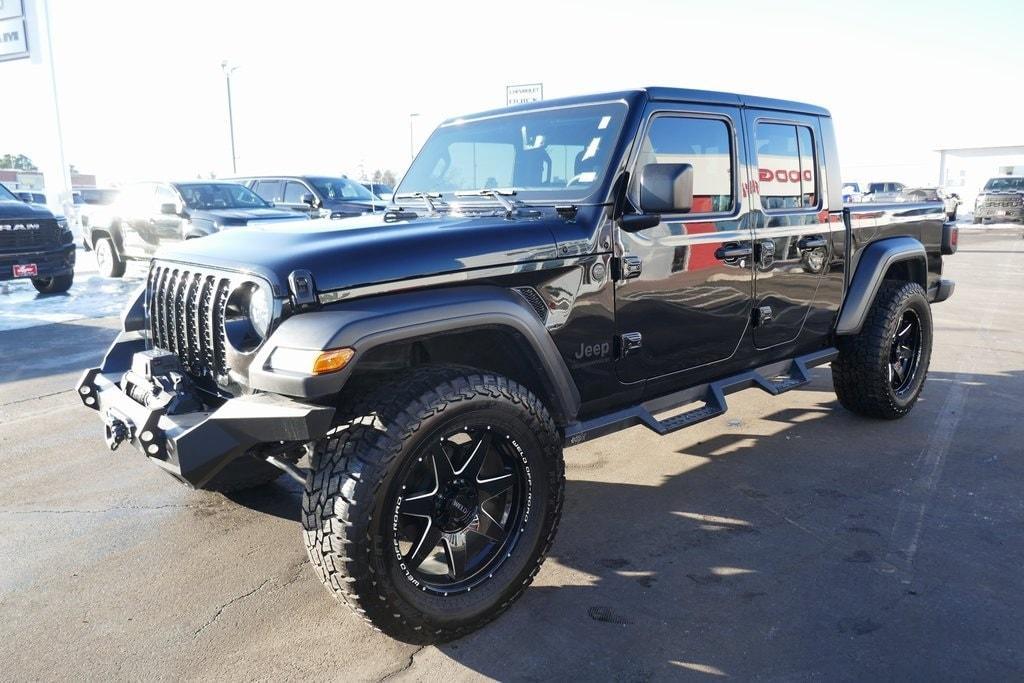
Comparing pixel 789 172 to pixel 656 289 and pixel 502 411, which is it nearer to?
pixel 656 289

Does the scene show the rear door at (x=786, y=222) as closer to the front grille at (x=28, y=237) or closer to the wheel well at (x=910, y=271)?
the wheel well at (x=910, y=271)

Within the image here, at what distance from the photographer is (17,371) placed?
6906mm

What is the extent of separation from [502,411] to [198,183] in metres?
11.0

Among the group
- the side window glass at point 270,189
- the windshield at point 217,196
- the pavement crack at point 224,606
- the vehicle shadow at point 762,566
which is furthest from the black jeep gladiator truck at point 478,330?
the side window glass at point 270,189

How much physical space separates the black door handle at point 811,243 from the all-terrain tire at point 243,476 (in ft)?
10.3

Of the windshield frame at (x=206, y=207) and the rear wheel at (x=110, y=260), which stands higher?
the windshield frame at (x=206, y=207)

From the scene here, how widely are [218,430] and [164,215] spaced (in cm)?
1055

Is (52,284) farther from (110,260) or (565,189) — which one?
(565,189)

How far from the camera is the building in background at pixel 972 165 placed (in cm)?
4850

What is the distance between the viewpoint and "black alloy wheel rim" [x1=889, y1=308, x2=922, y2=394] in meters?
5.45

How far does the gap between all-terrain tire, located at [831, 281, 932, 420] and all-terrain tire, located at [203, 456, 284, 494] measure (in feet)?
11.9

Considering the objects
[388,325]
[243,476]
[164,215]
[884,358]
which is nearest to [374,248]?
[388,325]

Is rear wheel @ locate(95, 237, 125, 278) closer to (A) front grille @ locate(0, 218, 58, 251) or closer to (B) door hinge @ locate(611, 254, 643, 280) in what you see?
(A) front grille @ locate(0, 218, 58, 251)

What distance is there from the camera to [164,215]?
474 inches
